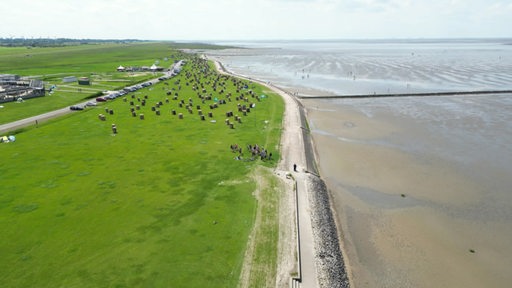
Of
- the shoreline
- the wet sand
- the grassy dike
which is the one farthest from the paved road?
the wet sand

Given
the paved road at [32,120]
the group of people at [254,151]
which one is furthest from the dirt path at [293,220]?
the paved road at [32,120]

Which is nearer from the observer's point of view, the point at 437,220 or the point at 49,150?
the point at 437,220

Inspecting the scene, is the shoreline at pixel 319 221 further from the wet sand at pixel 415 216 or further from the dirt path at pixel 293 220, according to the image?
the wet sand at pixel 415 216

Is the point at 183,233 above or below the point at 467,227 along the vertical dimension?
above

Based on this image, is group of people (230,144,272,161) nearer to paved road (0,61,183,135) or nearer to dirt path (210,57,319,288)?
dirt path (210,57,319,288)

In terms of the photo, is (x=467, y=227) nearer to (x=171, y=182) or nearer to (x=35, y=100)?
(x=171, y=182)

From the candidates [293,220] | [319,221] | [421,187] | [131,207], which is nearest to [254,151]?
[293,220]

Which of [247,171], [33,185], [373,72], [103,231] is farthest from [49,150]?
[373,72]
